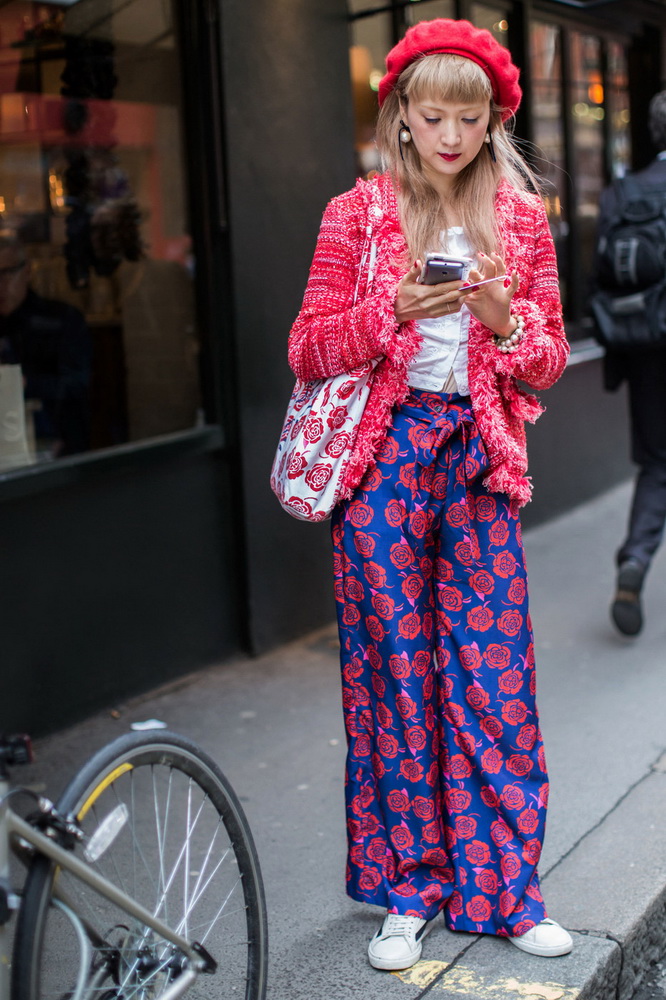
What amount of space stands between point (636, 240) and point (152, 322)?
1.85 m

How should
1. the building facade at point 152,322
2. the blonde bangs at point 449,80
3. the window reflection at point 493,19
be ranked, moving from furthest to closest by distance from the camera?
the window reflection at point 493,19, the building facade at point 152,322, the blonde bangs at point 449,80

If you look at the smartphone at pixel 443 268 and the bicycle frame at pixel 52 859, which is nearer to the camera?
the bicycle frame at pixel 52 859

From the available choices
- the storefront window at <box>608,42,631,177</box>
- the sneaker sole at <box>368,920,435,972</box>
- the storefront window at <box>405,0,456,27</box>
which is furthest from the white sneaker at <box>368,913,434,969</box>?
the storefront window at <box>608,42,631,177</box>

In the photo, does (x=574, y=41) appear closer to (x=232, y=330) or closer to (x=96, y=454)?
(x=232, y=330)

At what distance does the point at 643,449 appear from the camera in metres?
4.98

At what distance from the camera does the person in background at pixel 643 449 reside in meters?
4.84

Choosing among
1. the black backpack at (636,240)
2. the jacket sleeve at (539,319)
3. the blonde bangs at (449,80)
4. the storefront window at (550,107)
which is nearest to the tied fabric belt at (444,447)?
the jacket sleeve at (539,319)

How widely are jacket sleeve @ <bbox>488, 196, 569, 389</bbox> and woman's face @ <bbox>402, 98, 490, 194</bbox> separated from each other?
0.21 metres

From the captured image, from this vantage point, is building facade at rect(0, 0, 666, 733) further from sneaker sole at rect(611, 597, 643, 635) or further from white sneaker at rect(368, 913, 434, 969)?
white sneaker at rect(368, 913, 434, 969)

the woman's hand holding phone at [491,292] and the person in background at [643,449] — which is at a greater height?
the woman's hand holding phone at [491,292]

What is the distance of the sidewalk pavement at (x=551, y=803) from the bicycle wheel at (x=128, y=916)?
295 millimetres

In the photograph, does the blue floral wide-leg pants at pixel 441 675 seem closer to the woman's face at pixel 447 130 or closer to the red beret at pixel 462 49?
the woman's face at pixel 447 130

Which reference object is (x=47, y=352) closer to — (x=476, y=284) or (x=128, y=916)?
(x=476, y=284)

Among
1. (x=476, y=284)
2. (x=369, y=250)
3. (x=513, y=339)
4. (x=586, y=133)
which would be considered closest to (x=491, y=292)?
(x=476, y=284)
